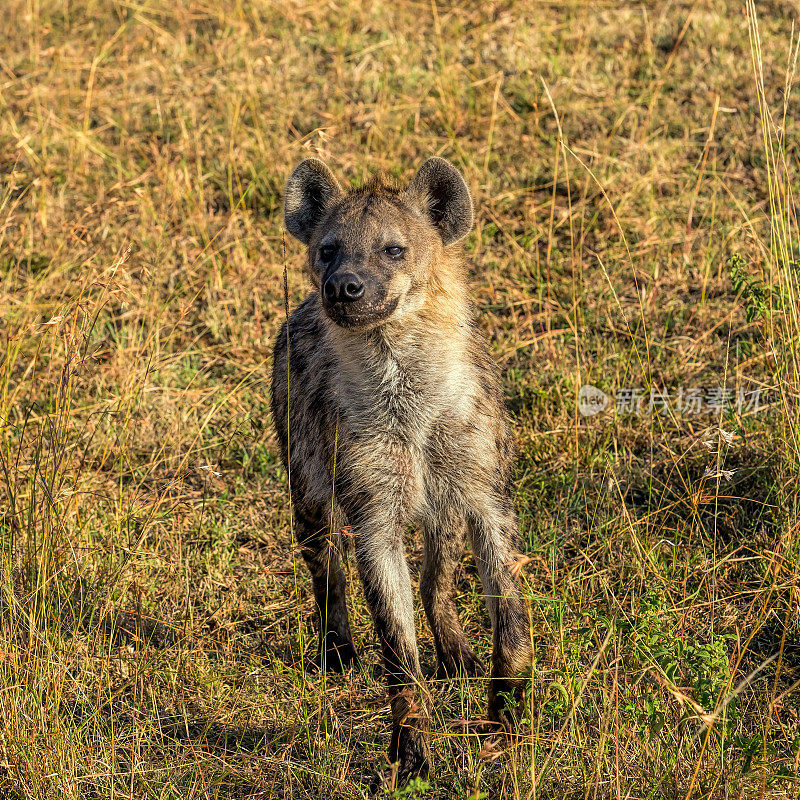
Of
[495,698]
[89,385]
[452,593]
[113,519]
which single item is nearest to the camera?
[495,698]

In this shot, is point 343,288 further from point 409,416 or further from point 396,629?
point 396,629

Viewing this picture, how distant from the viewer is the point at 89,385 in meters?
4.90

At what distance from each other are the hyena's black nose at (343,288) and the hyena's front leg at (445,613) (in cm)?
87

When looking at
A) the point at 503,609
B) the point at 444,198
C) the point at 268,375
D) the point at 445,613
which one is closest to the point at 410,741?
the point at 503,609

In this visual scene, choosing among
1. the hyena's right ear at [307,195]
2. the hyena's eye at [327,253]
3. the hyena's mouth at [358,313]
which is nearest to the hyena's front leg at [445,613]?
the hyena's mouth at [358,313]

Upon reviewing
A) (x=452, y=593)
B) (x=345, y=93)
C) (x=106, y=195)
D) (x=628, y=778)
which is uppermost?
(x=345, y=93)

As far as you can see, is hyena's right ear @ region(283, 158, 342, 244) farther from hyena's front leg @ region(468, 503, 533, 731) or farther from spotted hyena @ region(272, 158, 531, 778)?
hyena's front leg @ region(468, 503, 533, 731)

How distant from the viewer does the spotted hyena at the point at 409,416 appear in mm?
3178

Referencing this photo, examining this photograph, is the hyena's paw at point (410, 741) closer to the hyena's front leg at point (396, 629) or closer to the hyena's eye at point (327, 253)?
the hyena's front leg at point (396, 629)

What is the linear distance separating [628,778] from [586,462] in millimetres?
1652

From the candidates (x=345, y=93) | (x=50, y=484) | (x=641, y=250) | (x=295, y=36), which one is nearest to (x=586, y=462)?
(x=641, y=250)

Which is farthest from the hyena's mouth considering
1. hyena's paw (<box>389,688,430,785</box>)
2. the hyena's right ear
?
hyena's paw (<box>389,688,430,785</box>)

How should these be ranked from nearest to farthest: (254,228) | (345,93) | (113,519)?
(113,519)
(254,228)
(345,93)

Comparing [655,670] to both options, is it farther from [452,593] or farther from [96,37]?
[96,37]
